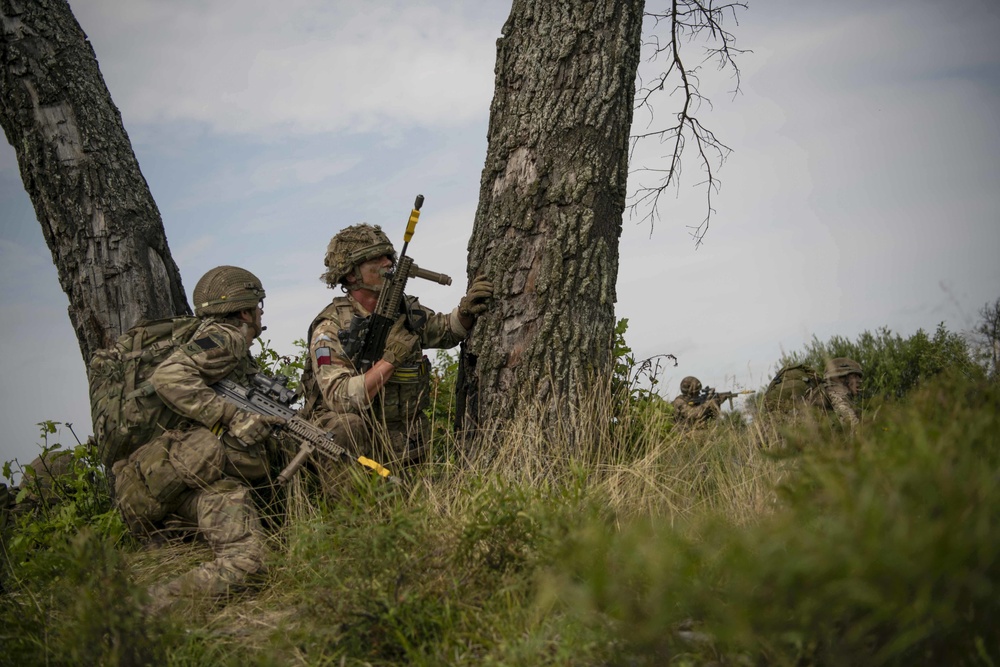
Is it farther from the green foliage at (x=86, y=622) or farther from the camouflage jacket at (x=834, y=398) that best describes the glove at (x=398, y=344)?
the camouflage jacket at (x=834, y=398)

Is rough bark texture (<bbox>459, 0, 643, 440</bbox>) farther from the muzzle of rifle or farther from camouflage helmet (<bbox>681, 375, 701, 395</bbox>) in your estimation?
camouflage helmet (<bbox>681, 375, 701, 395</bbox>)

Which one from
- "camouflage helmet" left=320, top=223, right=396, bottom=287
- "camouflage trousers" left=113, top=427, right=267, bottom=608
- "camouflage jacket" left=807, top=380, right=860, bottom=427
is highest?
"camouflage helmet" left=320, top=223, right=396, bottom=287

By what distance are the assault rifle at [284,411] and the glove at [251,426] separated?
0.07m

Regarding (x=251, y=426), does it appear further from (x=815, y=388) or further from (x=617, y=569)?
(x=815, y=388)

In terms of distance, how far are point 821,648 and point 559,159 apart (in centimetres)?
312

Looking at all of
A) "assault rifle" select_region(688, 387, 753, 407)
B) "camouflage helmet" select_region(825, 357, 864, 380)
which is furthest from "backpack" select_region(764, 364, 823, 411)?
"assault rifle" select_region(688, 387, 753, 407)

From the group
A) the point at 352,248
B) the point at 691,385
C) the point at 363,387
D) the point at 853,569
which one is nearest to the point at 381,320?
the point at 363,387

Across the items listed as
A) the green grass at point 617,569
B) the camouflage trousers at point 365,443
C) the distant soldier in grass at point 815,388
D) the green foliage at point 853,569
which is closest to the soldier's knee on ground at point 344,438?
the camouflage trousers at point 365,443

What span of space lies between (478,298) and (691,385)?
28.4 feet

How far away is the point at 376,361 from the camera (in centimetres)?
504

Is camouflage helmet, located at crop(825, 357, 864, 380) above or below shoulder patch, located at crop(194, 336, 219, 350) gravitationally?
above

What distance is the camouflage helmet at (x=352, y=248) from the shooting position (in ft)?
17.1

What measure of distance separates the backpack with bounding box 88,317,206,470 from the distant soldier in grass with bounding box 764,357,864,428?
5.80 meters

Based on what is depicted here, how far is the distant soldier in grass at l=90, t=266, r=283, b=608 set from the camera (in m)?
4.35
